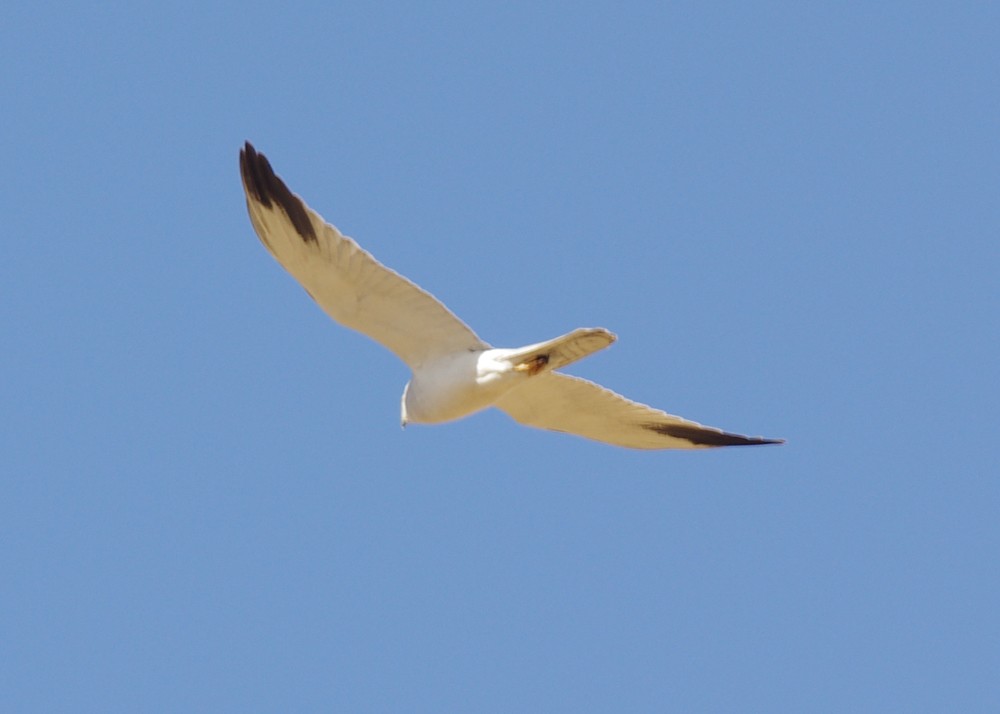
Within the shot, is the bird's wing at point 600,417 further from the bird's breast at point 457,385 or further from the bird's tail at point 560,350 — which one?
the bird's tail at point 560,350

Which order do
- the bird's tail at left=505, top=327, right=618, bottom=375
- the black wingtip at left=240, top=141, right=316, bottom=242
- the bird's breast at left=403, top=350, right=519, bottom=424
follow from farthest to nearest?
the bird's breast at left=403, top=350, right=519, bottom=424 → the black wingtip at left=240, top=141, right=316, bottom=242 → the bird's tail at left=505, top=327, right=618, bottom=375

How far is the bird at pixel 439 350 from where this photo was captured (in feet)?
32.3

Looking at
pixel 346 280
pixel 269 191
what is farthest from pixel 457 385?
pixel 269 191

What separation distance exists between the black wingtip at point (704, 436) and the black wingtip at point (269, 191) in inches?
129

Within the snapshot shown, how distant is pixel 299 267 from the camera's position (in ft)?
33.1

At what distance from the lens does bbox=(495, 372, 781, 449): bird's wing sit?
11250 millimetres

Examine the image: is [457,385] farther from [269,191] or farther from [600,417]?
[269,191]

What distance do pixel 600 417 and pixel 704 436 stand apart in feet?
2.86

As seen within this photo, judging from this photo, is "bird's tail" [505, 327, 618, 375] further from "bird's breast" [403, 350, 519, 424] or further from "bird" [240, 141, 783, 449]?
"bird's breast" [403, 350, 519, 424]

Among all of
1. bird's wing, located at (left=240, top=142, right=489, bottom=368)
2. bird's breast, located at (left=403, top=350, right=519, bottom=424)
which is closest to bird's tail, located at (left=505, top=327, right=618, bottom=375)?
bird's breast, located at (left=403, top=350, right=519, bottom=424)

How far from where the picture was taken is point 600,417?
1160cm

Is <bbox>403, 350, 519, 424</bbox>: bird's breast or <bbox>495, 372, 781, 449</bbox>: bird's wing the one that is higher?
<bbox>495, 372, 781, 449</bbox>: bird's wing

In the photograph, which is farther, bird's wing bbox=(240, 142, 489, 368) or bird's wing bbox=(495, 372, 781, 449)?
bird's wing bbox=(495, 372, 781, 449)

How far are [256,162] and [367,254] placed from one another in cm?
90
